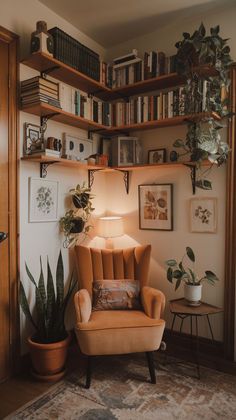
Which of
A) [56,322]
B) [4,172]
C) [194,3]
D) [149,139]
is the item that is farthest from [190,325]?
[194,3]

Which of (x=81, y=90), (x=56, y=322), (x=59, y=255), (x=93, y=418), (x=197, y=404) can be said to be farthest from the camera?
(x=81, y=90)

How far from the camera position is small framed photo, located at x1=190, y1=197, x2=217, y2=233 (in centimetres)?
272

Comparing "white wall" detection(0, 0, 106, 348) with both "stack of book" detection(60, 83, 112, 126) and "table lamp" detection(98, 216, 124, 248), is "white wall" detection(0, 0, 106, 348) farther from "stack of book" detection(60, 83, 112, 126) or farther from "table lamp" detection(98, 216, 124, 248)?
"table lamp" detection(98, 216, 124, 248)

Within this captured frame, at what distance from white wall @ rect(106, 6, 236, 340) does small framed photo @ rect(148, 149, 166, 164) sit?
0.20 feet

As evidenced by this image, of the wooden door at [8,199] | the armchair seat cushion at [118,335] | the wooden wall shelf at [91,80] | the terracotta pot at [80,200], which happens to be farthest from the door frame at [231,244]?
the wooden door at [8,199]

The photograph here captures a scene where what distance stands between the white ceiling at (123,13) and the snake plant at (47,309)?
2.19 metres

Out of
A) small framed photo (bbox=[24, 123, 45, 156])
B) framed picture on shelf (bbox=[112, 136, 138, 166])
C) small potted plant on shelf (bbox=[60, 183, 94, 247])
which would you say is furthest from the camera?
framed picture on shelf (bbox=[112, 136, 138, 166])

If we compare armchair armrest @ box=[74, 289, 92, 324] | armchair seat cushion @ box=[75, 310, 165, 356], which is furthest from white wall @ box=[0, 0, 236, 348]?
armchair seat cushion @ box=[75, 310, 165, 356]

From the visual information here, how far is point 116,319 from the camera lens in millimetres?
2363

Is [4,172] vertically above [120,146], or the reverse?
[120,146]

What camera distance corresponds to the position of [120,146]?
307cm

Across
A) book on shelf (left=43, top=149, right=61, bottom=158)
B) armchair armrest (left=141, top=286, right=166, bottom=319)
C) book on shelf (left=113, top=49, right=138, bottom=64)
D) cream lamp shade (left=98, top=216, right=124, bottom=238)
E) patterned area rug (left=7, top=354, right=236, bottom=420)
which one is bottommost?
patterned area rug (left=7, top=354, right=236, bottom=420)

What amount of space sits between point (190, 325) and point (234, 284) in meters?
0.58

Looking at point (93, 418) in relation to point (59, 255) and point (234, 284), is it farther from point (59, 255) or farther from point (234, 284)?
point (234, 284)
